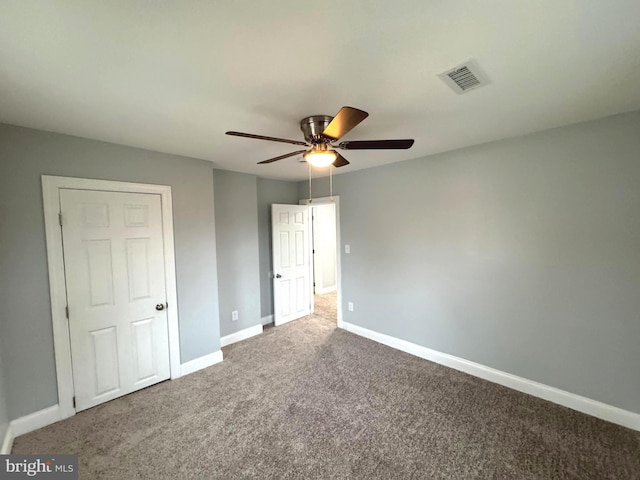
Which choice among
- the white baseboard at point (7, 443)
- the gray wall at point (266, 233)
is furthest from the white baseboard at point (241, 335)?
the white baseboard at point (7, 443)

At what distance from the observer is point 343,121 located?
4.59 ft

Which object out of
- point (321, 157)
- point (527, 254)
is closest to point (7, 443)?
point (321, 157)

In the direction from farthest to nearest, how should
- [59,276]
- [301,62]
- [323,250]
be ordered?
1. [323,250]
2. [59,276]
3. [301,62]

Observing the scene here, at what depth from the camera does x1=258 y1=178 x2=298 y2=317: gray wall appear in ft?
13.5

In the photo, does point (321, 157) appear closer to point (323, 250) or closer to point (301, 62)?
point (301, 62)

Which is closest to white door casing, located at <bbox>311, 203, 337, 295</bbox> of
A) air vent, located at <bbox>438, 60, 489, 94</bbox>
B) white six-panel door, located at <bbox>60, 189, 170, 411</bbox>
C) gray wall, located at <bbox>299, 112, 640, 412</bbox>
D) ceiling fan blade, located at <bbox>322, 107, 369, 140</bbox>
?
gray wall, located at <bbox>299, 112, 640, 412</bbox>

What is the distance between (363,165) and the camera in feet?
11.2

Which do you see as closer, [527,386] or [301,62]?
[301,62]

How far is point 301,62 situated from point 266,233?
3181 mm

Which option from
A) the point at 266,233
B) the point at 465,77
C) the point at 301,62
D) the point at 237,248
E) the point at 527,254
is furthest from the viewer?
the point at 266,233

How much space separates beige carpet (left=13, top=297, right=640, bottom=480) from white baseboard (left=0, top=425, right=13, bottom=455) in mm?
62

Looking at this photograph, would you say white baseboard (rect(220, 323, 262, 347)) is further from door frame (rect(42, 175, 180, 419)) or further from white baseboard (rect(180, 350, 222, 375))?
door frame (rect(42, 175, 180, 419))

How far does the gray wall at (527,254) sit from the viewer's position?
1.99 m

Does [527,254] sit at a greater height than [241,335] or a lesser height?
greater
